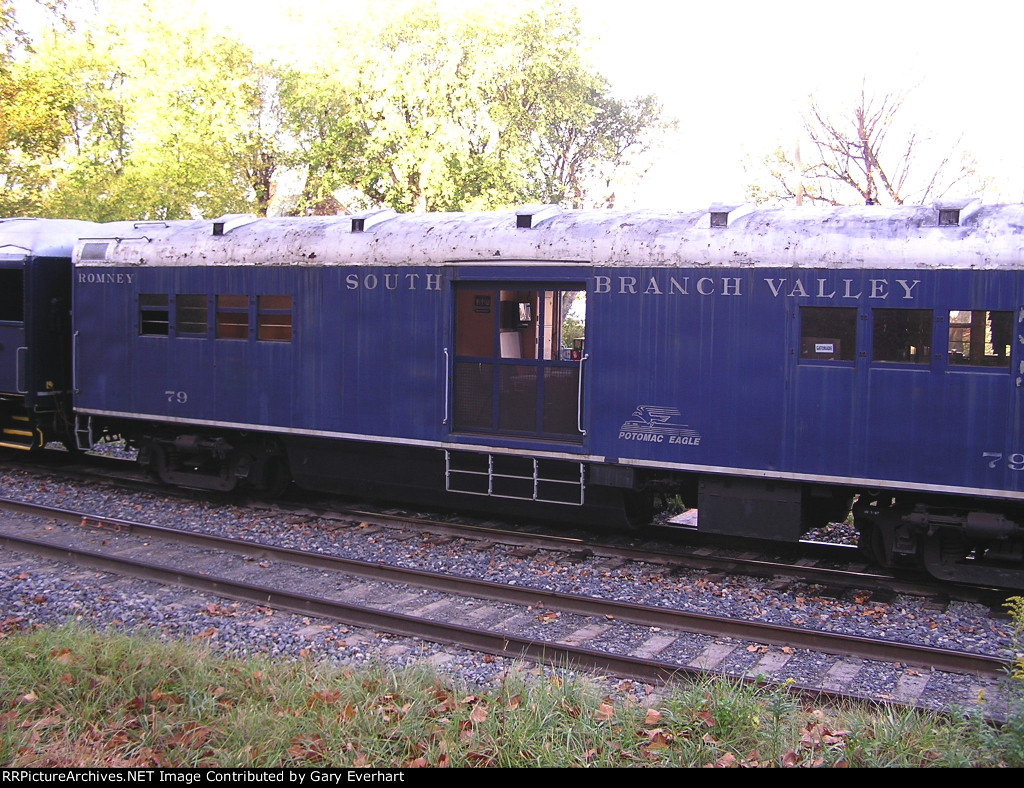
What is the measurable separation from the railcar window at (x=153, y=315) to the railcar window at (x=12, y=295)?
230 cm

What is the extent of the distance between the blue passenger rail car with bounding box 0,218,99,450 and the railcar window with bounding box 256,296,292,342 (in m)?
4.06

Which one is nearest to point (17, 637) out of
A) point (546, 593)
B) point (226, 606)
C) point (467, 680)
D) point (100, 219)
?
point (226, 606)

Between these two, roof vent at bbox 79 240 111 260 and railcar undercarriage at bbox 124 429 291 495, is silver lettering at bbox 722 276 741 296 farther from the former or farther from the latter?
roof vent at bbox 79 240 111 260

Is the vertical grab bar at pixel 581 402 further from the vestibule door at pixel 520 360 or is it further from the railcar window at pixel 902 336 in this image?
the railcar window at pixel 902 336

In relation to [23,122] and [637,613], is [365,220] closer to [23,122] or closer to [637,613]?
[637,613]

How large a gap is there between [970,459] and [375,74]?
20454 mm

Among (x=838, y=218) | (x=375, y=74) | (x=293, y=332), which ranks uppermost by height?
(x=375, y=74)

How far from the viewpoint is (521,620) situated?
25.0ft

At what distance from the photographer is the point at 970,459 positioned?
309 inches

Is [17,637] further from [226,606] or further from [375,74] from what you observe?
[375,74]

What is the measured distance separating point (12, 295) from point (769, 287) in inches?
422

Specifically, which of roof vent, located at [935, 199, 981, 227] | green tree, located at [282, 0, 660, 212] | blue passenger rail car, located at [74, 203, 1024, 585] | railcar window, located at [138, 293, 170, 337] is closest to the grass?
blue passenger rail car, located at [74, 203, 1024, 585]

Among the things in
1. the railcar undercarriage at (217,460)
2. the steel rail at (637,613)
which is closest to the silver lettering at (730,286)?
the steel rail at (637,613)

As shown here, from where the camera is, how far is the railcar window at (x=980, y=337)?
7688mm
